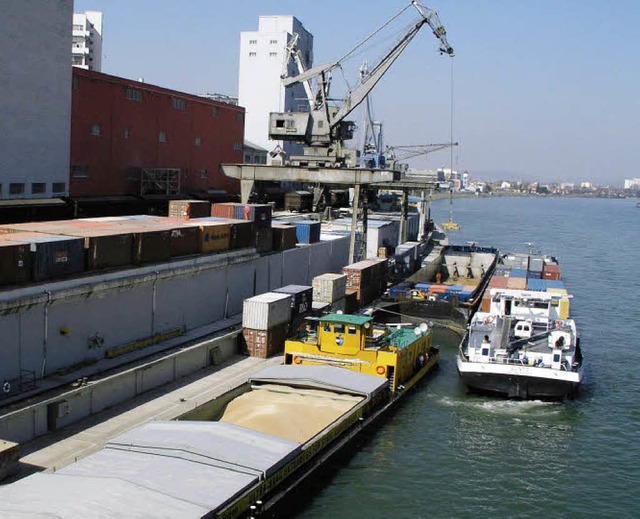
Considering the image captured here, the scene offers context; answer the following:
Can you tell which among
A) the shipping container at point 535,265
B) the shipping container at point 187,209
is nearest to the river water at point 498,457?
the shipping container at point 187,209

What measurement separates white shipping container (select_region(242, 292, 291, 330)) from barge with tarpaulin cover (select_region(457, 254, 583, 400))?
7.88 meters

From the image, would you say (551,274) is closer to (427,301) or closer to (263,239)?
(427,301)

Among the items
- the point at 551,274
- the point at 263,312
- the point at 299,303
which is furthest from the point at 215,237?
the point at 551,274

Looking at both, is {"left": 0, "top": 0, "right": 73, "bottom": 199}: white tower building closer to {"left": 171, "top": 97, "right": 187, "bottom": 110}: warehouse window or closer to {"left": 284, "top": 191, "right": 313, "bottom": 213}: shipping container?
{"left": 171, "top": 97, "right": 187, "bottom": 110}: warehouse window

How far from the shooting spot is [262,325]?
99.5 feet

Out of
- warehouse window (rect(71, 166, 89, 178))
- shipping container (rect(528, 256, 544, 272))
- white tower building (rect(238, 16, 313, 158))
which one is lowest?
shipping container (rect(528, 256, 544, 272))

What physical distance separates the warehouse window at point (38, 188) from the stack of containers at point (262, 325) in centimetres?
1489

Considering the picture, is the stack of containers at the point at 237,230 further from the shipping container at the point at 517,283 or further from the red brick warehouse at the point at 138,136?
the shipping container at the point at 517,283

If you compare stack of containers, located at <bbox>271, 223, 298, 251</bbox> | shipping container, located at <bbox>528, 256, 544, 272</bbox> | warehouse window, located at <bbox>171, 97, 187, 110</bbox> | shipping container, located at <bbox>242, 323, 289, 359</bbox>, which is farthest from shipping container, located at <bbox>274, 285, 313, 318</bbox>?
shipping container, located at <bbox>528, 256, 544, 272</bbox>

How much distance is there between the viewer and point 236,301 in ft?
115

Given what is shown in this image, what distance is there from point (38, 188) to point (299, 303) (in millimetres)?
15973

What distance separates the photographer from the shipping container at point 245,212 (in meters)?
35.9

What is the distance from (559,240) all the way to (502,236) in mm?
9738

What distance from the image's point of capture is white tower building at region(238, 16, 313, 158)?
95062mm
